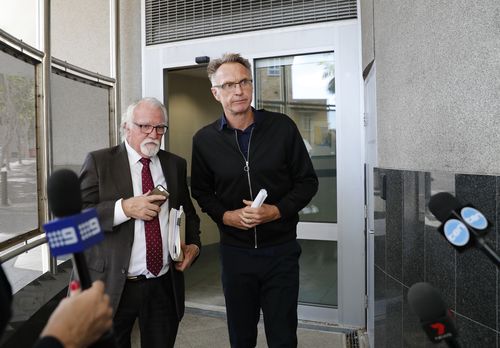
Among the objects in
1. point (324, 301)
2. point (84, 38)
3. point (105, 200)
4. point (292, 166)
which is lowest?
point (324, 301)

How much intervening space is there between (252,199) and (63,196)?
1.36 meters

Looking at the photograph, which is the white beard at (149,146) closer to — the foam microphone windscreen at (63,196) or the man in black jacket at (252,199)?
the man in black jacket at (252,199)

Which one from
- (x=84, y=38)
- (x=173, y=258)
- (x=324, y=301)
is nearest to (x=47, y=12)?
(x=84, y=38)

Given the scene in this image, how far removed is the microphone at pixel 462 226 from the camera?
0.80 meters

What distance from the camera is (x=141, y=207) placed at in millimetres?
1815

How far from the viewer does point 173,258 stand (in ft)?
6.32

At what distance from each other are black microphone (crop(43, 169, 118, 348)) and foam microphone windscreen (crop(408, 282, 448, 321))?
592mm

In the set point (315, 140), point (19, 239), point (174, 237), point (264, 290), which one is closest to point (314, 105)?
point (315, 140)

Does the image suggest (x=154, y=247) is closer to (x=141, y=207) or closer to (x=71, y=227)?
(x=141, y=207)

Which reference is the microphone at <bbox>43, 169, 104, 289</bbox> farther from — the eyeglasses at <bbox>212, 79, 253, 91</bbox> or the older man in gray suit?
the eyeglasses at <bbox>212, 79, 253, 91</bbox>

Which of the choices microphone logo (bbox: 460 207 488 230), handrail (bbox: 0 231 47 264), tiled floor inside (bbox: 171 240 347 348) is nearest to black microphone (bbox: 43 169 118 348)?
microphone logo (bbox: 460 207 488 230)

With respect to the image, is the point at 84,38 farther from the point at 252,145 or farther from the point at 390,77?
the point at 390,77

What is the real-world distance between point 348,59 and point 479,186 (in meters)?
2.27

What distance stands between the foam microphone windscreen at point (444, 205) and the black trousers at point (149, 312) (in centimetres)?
139
